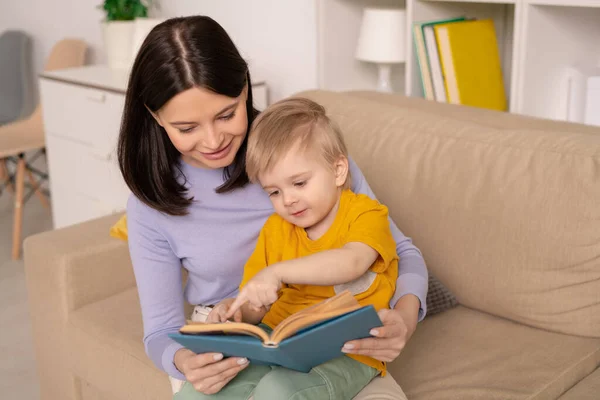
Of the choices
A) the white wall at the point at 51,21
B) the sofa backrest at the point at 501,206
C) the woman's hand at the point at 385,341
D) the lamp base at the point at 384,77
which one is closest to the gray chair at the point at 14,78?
the white wall at the point at 51,21

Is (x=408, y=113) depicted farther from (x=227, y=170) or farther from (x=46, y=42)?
(x=46, y=42)

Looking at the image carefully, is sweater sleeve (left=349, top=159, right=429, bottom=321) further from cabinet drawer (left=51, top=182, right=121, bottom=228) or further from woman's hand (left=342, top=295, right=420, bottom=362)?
cabinet drawer (left=51, top=182, right=121, bottom=228)

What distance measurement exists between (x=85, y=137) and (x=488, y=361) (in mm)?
2066

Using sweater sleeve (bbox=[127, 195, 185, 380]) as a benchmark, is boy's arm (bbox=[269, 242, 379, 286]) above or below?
above

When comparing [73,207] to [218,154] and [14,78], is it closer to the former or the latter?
[14,78]

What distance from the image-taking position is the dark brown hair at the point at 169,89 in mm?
1281

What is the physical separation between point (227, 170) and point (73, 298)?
1.97 ft

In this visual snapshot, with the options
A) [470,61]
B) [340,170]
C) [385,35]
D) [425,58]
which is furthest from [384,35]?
[340,170]

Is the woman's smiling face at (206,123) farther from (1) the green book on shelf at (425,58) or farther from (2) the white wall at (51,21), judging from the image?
(2) the white wall at (51,21)

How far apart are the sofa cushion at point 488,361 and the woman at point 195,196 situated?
0.44ft

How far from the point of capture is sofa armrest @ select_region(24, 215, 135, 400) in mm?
1827

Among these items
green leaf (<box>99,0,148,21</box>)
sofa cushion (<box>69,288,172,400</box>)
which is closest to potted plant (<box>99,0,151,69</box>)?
green leaf (<box>99,0,148,21</box>)

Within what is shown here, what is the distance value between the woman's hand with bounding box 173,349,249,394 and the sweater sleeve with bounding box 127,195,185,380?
0.15 m

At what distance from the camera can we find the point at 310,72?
9.48 feet
